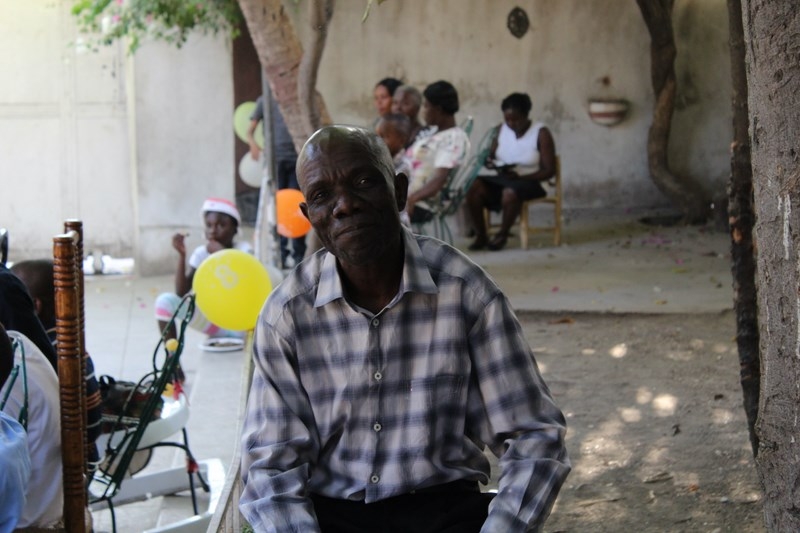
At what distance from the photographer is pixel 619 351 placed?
6527 millimetres

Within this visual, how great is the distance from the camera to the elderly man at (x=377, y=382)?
2477 millimetres

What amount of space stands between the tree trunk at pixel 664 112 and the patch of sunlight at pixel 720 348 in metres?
5.55

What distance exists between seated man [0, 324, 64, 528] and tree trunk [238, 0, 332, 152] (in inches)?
156

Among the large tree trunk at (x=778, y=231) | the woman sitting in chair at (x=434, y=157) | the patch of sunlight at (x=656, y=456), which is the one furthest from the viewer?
the woman sitting in chair at (x=434, y=157)

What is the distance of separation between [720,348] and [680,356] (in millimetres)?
282

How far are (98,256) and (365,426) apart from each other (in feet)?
33.4

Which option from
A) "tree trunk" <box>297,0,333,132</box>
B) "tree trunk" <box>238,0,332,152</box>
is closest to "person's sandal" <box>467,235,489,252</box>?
"tree trunk" <box>238,0,332,152</box>

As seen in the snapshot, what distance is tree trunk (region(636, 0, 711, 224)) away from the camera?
460 inches

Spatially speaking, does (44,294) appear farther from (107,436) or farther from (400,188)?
(400,188)

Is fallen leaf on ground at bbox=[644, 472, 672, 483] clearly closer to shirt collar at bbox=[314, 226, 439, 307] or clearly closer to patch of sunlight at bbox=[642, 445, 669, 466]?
patch of sunlight at bbox=[642, 445, 669, 466]

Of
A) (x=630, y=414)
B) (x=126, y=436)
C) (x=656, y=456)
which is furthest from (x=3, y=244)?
(x=630, y=414)

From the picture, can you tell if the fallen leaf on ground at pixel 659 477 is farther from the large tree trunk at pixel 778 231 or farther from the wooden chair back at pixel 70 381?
the wooden chair back at pixel 70 381

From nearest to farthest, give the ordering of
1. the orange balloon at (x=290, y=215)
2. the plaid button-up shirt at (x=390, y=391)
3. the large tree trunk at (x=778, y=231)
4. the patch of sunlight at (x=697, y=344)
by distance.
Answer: the large tree trunk at (x=778, y=231) → the plaid button-up shirt at (x=390, y=391) → the patch of sunlight at (x=697, y=344) → the orange balloon at (x=290, y=215)

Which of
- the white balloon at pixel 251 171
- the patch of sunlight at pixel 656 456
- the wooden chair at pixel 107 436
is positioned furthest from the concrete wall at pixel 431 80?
the patch of sunlight at pixel 656 456
